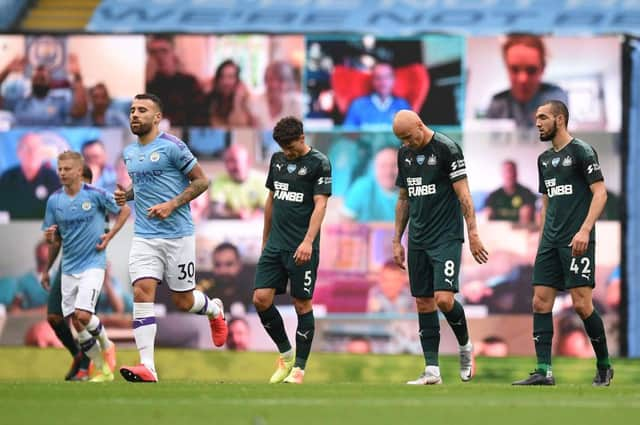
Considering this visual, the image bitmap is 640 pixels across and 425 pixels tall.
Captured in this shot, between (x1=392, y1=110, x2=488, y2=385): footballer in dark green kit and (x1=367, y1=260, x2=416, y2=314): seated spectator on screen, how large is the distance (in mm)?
6728

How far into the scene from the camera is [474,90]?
19812 millimetres

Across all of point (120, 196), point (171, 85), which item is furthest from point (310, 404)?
point (171, 85)

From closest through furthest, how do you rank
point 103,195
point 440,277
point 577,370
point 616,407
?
point 616,407, point 440,277, point 103,195, point 577,370

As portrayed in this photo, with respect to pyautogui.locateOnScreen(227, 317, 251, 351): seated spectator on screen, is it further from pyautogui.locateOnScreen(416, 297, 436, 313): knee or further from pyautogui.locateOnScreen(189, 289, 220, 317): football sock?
pyautogui.locateOnScreen(416, 297, 436, 313): knee

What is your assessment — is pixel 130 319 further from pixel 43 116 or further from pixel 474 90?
pixel 474 90

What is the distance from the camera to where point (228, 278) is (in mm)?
20016

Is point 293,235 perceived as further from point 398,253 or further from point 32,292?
point 32,292

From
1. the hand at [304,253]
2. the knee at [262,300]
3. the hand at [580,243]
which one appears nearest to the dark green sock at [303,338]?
the knee at [262,300]

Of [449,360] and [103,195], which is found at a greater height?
[103,195]

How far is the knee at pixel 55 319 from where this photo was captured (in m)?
15.9

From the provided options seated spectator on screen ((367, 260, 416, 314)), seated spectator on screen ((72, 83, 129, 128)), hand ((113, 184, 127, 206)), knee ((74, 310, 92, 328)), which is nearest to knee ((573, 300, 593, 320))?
hand ((113, 184, 127, 206))

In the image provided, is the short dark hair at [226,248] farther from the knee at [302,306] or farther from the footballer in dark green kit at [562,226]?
the footballer in dark green kit at [562,226]

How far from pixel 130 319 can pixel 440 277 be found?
7.98 meters

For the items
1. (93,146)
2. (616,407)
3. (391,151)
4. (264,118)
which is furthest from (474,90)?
(616,407)
